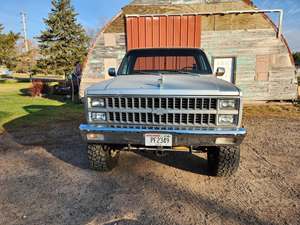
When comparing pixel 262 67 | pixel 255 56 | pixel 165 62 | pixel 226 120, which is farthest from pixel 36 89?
pixel 226 120

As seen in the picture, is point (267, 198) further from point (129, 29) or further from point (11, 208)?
point (129, 29)

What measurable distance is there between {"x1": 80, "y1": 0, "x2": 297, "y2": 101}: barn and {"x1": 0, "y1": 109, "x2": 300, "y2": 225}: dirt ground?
6780mm

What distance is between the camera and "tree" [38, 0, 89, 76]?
26.4 meters

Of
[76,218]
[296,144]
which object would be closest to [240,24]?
[296,144]

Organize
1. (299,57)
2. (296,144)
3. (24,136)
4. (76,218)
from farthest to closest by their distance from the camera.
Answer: (299,57) < (24,136) < (296,144) < (76,218)

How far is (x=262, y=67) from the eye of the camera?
10.9 m

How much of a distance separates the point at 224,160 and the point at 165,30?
29.0 ft

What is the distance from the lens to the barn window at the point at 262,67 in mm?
10727

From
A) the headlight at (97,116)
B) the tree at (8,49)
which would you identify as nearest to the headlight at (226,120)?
the headlight at (97,116)

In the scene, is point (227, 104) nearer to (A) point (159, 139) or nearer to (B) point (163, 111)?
(B) point (163, 111)

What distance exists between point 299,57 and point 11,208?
129 feet

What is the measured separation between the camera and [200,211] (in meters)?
2.78

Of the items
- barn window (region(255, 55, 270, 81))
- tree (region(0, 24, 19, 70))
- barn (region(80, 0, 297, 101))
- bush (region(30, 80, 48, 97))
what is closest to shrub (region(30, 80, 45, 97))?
bush (region(30, 80, 48, 97))

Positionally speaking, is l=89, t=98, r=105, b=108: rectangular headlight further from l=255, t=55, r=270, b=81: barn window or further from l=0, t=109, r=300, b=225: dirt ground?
l=255, t=55, r=270, b=81: barn window
